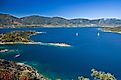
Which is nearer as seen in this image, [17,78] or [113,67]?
[17,78]

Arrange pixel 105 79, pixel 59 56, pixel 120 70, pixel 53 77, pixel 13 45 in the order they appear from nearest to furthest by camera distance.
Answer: pixel 105 79
pixel 53 77
pixel 120 70
pixel 59 56
pixel 13 45

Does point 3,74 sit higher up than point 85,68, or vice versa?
point 3,74

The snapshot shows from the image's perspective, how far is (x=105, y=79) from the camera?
117ft

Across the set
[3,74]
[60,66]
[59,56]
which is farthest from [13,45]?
[3,74]

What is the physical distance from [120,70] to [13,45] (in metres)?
68.6

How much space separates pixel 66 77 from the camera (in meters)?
63.6

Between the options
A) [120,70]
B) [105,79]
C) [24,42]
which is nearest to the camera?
[105,79]

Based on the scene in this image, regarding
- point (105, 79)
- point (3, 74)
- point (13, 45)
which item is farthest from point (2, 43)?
point (105, 79)

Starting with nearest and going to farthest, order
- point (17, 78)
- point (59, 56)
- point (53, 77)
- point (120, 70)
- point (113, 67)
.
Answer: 1. point (17, 78)
2. point (53, 77)
3. point (120, 70)
4. point (113, 67)
5. point (59, 56)

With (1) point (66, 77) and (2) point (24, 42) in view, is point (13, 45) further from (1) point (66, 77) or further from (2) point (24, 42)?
(1) point (66, 77)

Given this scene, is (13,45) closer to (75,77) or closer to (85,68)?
(85,68)

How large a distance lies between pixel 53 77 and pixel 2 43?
76.1m

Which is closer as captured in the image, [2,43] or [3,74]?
[3,74]

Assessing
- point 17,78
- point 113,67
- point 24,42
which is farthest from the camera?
point 24,42
